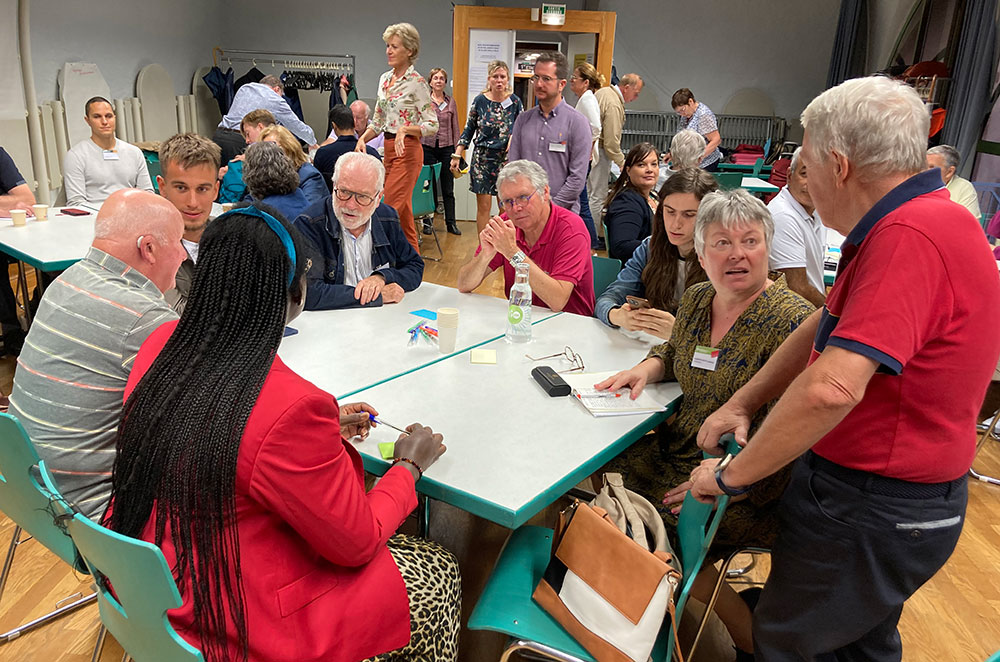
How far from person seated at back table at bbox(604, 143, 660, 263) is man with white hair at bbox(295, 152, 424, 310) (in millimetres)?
1240

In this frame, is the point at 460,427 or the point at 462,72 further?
A: the point at 462,72

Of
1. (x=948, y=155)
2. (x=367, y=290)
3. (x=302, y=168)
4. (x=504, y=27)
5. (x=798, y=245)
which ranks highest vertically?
(x=504, y=27)

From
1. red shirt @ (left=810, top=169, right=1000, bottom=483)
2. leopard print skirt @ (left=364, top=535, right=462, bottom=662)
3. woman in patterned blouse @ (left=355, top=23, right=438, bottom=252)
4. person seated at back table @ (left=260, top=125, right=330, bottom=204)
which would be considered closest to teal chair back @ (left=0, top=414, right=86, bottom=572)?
leopard print skirt @ (left=364, top=535, right=462, bottom=662)

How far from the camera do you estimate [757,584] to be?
2.38 meters

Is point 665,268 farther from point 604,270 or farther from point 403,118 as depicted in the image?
point 403,118

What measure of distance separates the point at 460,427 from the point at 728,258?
Result: 94 cm

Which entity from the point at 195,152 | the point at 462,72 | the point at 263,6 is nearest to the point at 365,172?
the point at 195,152

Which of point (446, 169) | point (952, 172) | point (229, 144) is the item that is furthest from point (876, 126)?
point (446, 169)

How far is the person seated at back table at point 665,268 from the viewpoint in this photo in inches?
101

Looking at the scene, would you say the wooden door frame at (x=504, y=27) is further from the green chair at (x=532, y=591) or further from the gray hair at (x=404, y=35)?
the green chair at (x=532, y=591)

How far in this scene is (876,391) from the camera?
126 cm

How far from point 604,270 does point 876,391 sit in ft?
6.97

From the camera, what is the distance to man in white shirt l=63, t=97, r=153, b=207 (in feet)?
15.3

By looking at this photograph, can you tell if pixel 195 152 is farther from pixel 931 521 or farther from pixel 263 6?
pixel 263 6
